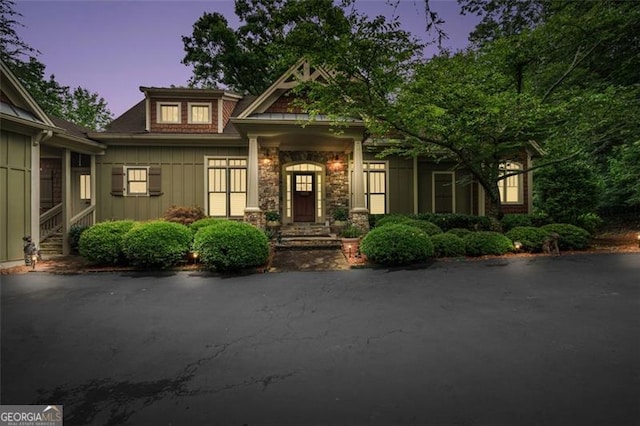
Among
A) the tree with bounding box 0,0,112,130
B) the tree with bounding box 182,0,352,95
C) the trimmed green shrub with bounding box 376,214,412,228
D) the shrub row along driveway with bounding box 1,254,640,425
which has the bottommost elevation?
the shrub row along driveway with bounding box 1,254,640,425

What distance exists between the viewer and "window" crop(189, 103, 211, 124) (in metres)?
11.6

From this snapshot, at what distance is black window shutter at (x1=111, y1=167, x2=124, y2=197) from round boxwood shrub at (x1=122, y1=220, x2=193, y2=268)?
487 centimetres

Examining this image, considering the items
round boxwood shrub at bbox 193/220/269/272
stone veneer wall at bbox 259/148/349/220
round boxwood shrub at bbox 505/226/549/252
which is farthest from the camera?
stone veneer wall at bbox 259/148/349/220

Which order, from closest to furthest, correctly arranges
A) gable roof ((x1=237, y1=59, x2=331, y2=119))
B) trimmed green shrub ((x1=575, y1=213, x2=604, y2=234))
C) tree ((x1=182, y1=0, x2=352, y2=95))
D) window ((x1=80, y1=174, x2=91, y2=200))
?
gable roof ((x1=237, y1=59, x2=331, y2=119)), trimmed green shrub ((x1=575, y1=213, x2=604, y2=234)), window ((x1=80, y1=174, x2=91, y2=200)), tree ((x1=182, y1=0, x2=352, y2=95))

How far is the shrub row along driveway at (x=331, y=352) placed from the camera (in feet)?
6.82

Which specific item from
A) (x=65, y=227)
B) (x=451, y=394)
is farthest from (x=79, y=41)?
(x=451, y=394)

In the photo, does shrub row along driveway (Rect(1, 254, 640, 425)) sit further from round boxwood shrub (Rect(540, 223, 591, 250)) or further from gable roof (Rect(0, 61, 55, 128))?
gable roof (Rect(0, 61, 55, 128))

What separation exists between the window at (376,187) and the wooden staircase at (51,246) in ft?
34.7

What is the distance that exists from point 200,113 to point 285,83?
3986 mm

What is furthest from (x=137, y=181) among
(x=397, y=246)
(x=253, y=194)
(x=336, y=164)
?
(x=397, y=246)

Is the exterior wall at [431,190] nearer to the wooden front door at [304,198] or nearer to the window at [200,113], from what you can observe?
the wooden front door at [304,198]

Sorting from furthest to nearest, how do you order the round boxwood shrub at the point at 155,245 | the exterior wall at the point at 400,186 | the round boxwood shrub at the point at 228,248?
the exterior wall at the point at 400,186 → the round boxwood shrub at the point at 155,245 → the round boxwood shrub at the point at 228,248

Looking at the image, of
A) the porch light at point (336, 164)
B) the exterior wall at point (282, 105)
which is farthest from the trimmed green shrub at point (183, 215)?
the porch light at point (336, 164)

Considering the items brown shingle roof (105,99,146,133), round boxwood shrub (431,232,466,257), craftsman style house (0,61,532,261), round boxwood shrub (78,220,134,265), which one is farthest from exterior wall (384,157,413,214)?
brown shingle roof (105,99,146,133)
